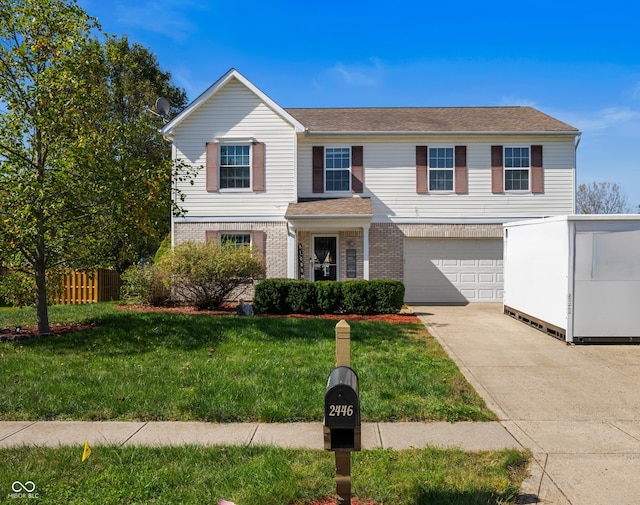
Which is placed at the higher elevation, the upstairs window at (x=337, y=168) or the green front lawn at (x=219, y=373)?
the upstairs window at (x=337, y=168)

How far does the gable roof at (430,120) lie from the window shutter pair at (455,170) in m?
0.69

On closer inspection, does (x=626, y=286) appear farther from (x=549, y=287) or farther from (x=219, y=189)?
(x=219, y=189)

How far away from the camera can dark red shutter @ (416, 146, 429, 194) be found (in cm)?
1820

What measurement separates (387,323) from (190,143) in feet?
30.6

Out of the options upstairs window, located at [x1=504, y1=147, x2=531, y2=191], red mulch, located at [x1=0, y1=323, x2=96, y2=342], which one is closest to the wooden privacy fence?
red mulch, located at [x1=0, y1=323, x2=96, y2=342]

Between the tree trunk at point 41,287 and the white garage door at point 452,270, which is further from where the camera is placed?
the white garage door at point 452,270

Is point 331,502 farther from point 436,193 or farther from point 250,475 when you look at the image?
point 436,193

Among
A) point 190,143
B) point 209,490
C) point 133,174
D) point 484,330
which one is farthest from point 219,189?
point 209,490

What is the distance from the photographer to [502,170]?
18188 millimetres

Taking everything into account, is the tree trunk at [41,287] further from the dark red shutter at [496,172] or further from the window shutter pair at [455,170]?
the dark red shutter at [496,172]

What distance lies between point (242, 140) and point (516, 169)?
9.25 m

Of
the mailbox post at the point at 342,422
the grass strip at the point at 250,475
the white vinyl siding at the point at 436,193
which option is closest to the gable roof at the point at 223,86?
the white vinyl siding at the point at 436,193

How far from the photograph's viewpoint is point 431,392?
22.3 ft

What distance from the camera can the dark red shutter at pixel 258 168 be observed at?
57.4 ft
